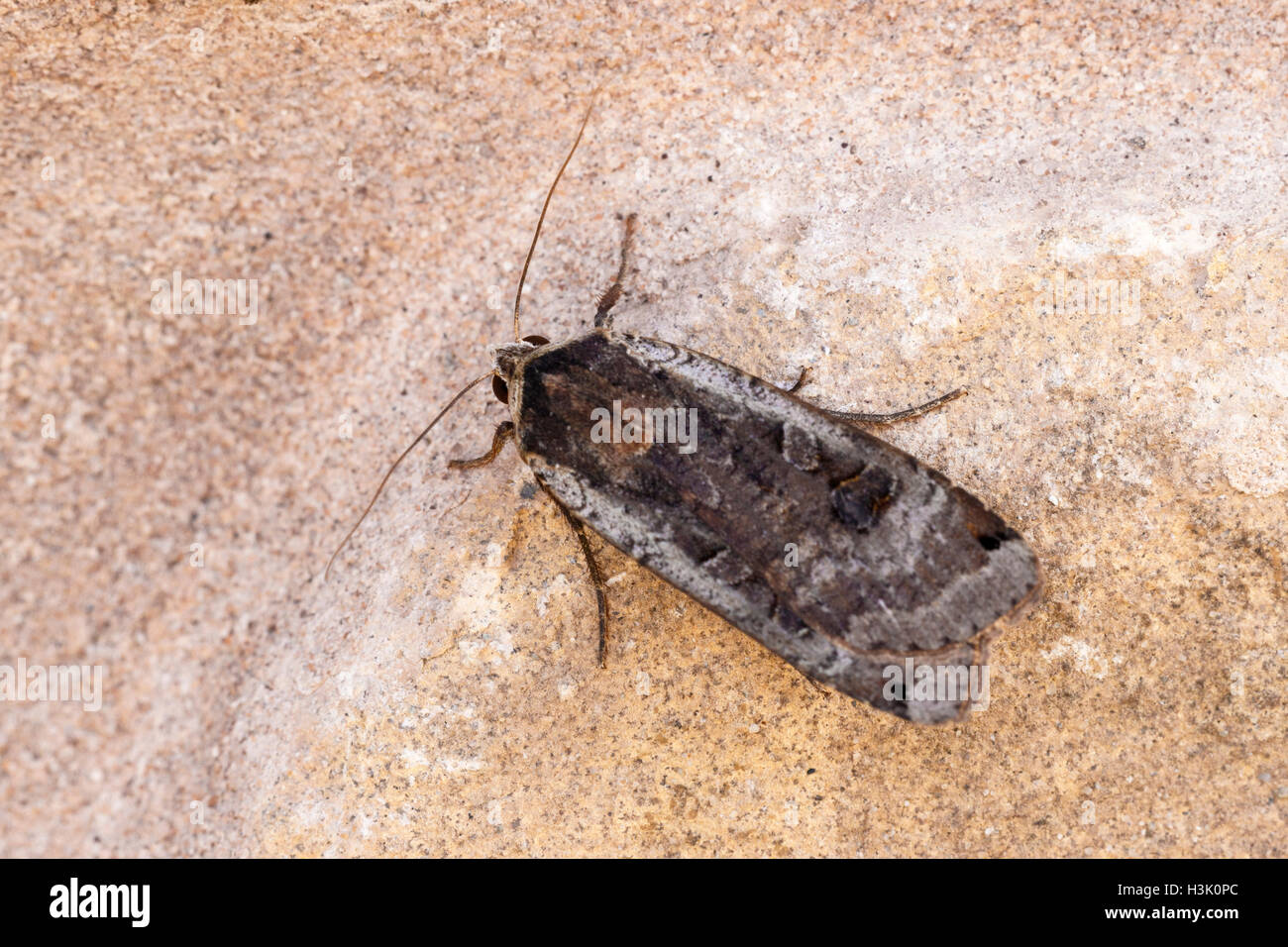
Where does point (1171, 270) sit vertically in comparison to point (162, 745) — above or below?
above

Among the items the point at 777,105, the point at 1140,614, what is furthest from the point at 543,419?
the point at 1140,614

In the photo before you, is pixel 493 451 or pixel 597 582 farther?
pixel 493 451

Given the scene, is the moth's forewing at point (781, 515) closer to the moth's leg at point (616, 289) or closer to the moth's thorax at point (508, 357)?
the moth's thorax at point (508, 357)

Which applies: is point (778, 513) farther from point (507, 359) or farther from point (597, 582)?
point (507, 359)

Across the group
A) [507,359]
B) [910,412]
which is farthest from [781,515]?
[507,359]

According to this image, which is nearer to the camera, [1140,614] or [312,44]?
[1140,614]

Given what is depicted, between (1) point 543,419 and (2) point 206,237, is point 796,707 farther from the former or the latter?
(2) point 206,237
